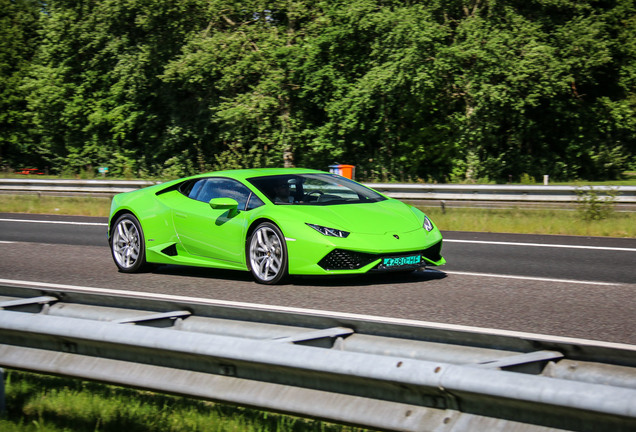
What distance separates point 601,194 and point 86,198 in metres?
13.8

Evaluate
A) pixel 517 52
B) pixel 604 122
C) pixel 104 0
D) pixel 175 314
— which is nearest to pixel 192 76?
pixel 104 0

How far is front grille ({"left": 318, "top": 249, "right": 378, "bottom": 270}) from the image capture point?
7988 millimetres

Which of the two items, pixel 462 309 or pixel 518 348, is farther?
pixel 462 309

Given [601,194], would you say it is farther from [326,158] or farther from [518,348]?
[326,158]

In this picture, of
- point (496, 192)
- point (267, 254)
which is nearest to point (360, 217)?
point (267, 254)

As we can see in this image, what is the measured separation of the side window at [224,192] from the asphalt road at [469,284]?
0.90 m

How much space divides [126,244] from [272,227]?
2.56 meters

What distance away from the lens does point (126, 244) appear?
33.1 ft

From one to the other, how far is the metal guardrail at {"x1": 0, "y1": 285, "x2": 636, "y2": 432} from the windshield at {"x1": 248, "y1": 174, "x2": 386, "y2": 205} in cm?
436

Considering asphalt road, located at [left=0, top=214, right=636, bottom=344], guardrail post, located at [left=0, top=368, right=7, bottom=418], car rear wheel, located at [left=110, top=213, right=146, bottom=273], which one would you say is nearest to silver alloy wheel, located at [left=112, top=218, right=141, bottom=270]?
car rear wheel, located at [left=110, top=213, right=146, bottom=273]

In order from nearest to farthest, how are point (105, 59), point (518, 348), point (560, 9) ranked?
point (518, 348), point (560, 9), point (105, 59)

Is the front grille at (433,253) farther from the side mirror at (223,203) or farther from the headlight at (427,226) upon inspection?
the side mirror at (223,203)

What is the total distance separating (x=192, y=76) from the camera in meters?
31.2

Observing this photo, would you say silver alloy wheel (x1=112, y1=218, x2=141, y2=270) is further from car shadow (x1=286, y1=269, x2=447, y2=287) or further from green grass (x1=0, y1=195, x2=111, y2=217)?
green grass (x1=0, y1=195, x2=111, y2=217)
